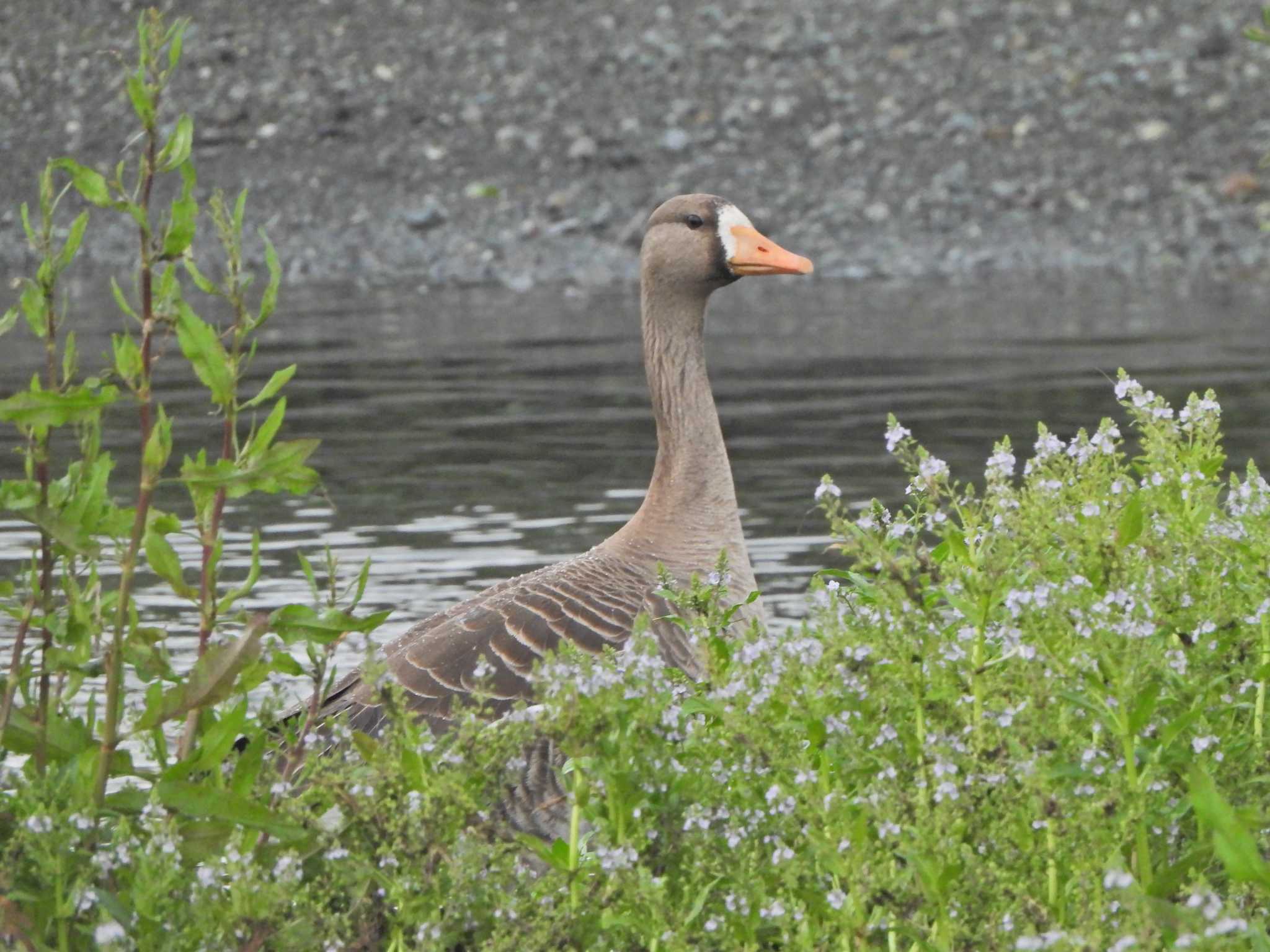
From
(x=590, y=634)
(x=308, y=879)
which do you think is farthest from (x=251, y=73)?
(x=308, y=879)

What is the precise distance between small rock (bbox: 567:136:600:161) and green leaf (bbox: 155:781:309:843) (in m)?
23.5

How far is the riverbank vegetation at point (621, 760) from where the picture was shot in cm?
364

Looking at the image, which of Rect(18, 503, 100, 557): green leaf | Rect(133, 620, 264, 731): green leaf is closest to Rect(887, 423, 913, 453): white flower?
Rect(133, 620, 264, 731): green leaf

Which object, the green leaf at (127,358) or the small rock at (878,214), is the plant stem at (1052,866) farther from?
the small rock at (878,214)

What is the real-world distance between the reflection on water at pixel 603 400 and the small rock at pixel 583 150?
109 inches

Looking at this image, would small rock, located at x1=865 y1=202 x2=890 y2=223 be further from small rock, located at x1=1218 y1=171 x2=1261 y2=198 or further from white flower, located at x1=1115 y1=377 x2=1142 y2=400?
white flower, located at x1=1115 y1=377 x2=1142 y2=400

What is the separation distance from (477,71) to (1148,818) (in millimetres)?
25849

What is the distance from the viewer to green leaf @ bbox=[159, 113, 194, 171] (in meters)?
3.67

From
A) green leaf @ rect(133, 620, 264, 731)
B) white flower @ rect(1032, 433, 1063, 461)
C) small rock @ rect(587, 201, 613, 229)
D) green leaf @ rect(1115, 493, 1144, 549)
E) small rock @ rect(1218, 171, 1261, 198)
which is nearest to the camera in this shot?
green leaf @ rect(133, 620, 264, 731)

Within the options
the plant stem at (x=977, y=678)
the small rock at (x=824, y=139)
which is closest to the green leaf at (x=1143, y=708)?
the plant stem at (x=977, y=678)

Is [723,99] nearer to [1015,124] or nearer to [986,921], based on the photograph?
[1015,124]

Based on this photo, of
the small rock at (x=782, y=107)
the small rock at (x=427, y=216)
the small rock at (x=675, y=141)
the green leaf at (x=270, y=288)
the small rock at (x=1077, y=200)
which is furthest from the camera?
the small rock at (x=782, y=107)

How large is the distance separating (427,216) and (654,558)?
66.3ft

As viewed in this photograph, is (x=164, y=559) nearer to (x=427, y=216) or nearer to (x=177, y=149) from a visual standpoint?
(x=177, y=149)
